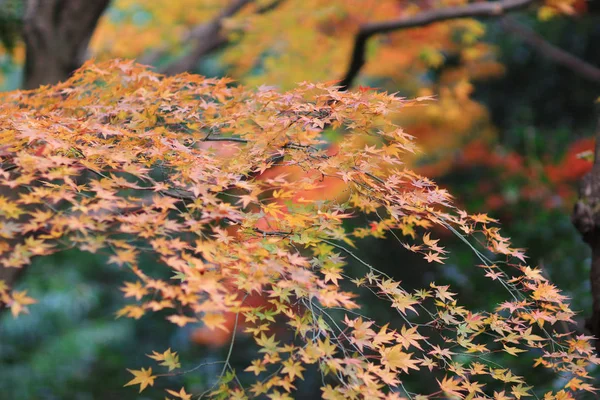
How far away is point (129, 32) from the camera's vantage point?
23.9 ft

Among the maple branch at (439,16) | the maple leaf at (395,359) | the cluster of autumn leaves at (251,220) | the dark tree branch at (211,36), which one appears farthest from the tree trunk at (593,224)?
the dark tree branch at (211,36)

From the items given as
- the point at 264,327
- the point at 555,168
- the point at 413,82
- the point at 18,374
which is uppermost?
the point at 264,327

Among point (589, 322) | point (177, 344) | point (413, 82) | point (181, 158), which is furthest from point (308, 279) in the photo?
point (177, 344)

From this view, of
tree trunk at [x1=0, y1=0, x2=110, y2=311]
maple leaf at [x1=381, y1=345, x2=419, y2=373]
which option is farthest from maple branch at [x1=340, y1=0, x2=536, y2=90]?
maple leaf at [x1=381, y1=345, x2=419, y2=373]

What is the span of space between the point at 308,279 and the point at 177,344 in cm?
723

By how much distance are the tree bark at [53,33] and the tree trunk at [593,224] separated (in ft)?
10.3

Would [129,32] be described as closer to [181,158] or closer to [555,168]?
[555,168]

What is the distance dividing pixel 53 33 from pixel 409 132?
4327 mm

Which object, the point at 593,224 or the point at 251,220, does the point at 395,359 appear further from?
the point at 593,224

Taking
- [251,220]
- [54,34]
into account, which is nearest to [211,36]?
[54,34]

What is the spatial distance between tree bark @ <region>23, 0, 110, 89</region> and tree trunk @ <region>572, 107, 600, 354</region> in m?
3.13

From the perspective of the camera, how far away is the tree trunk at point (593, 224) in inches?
99.6

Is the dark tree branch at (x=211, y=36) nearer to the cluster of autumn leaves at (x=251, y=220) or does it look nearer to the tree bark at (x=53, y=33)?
the tree bark at (x=53, y=33)

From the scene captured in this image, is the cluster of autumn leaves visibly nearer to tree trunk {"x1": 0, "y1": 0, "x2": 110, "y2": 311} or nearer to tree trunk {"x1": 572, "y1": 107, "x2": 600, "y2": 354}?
tree trunk {"x1": 572, "y1": 107, "x2": 600, "y2": 354}
